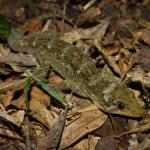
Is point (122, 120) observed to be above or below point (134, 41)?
below

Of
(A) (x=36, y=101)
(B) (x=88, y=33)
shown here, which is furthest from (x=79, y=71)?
(B) (x=88, y=33)

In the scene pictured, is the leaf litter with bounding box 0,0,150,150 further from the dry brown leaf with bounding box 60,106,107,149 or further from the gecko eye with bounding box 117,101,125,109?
the gecko eye with bounding box 117,101,125,109

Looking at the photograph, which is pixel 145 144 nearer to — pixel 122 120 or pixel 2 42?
pixel 122 120

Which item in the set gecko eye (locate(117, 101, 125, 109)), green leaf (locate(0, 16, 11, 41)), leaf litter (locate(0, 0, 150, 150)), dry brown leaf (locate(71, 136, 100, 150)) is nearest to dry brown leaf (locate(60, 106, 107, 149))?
leaf litter (locate(0, 0, 150, 150))

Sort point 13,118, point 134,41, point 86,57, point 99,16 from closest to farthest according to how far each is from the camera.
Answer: point 13,118 → point 86,57 → point 134,41 → point 99,16

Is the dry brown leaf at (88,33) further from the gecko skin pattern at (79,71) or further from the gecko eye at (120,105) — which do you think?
the gecko eye at (120,105)

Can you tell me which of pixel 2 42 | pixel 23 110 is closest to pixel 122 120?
pixel 23 110

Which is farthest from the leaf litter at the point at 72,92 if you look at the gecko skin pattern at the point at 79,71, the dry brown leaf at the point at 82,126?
the gecko skin pattern at the point at 79,71
